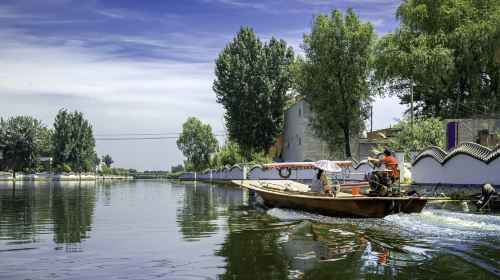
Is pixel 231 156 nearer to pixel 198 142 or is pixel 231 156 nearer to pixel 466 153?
pixel 198 142

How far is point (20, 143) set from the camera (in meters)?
93.0

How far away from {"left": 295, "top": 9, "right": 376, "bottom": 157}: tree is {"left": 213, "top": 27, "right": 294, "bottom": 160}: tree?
1251 centimetres

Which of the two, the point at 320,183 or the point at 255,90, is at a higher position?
the point at 255,90

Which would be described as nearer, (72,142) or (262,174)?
(262,174)

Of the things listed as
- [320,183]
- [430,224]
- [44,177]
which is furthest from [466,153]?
[44,177]

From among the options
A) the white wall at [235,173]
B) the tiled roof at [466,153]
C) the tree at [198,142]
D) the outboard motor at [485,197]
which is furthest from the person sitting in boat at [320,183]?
the tree at [198,142]

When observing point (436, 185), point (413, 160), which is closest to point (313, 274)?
point (436, 185)

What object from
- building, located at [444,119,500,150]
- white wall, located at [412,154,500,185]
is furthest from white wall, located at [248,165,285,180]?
white wall, located at [412,154,500,185]

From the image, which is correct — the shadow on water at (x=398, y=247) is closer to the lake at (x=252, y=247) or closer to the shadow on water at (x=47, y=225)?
the lake at (x=252, y=247)

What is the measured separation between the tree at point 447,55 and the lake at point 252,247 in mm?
23013

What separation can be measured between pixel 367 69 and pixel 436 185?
20.0 meters

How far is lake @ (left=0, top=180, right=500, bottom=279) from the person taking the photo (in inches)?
355

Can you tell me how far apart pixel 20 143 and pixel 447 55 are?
265ft

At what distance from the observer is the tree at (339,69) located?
139 feet
